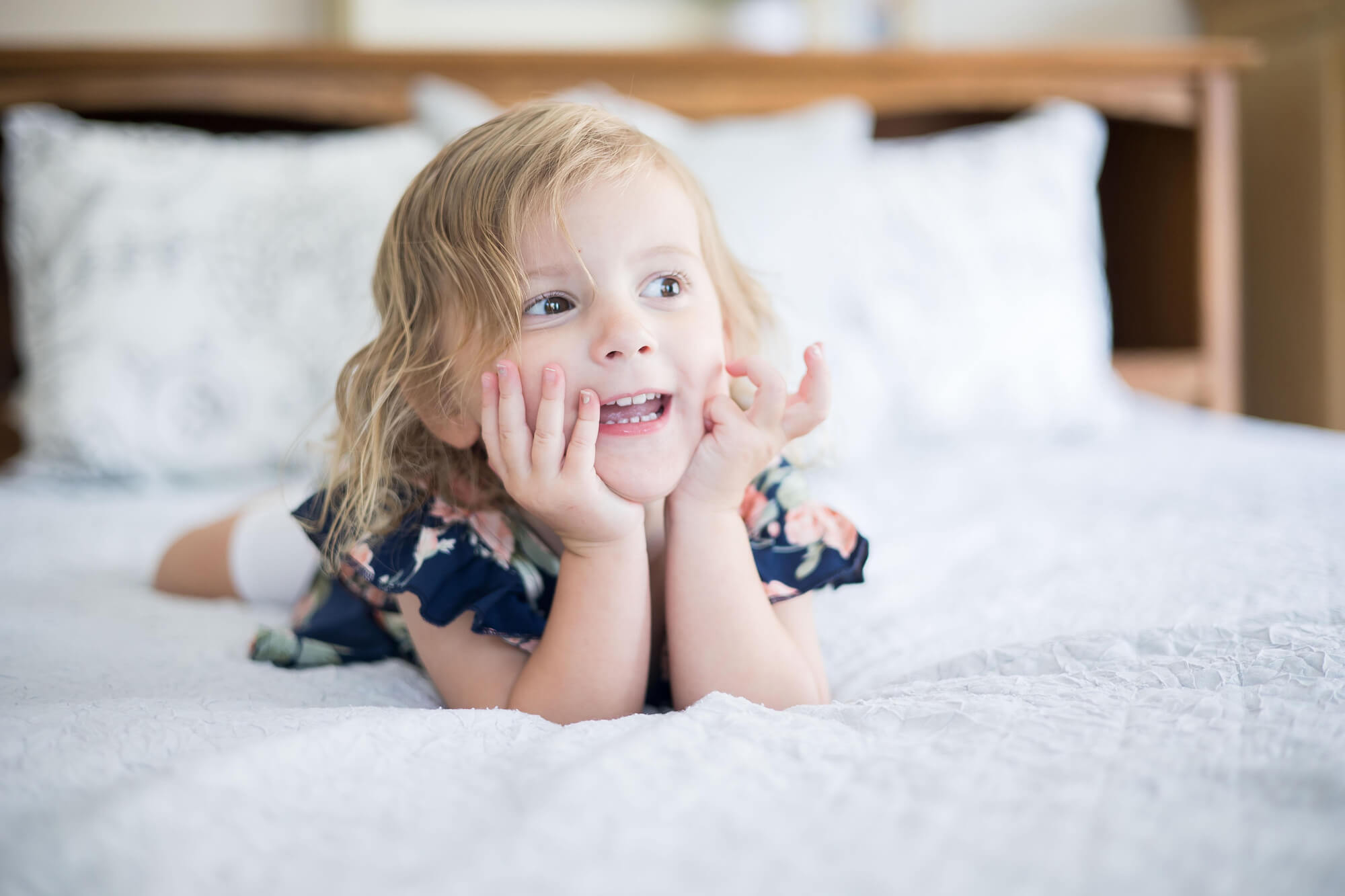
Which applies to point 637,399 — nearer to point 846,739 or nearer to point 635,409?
point 635,409

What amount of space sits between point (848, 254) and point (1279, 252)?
116 centimetres

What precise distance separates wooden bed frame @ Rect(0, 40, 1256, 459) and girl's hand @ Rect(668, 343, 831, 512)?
3.78 ft

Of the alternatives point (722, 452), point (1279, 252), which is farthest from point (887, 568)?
point (1279, 252)

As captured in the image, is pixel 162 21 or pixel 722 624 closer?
pixel 722 624

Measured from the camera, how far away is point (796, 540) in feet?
2.28

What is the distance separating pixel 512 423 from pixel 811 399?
0.20m

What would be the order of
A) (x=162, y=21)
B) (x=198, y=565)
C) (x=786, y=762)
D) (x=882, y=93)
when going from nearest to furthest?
(x=786, y=762) → (x=198, y=565) → (x=882, y=93) → (x=162, y=21)

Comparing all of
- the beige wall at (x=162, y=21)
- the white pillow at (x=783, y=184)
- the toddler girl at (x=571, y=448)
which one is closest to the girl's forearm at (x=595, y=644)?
the toddler girl at (x=571, y=448)

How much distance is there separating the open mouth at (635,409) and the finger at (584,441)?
0.8 inches

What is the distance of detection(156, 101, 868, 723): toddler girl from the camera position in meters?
0.59

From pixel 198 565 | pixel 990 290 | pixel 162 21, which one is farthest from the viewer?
pixel 162 21

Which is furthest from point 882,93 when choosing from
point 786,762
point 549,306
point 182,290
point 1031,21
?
point 786,762

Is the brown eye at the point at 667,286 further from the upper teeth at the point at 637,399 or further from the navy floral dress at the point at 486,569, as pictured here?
the navy floral dress at the point at 486,569

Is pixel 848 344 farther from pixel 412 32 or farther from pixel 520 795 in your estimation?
pixel 412 32
